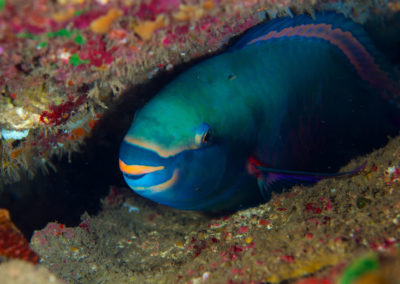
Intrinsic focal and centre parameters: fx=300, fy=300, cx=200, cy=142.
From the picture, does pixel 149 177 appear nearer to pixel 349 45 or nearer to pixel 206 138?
pixel 206 138

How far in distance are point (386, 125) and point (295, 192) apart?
7.03 ft

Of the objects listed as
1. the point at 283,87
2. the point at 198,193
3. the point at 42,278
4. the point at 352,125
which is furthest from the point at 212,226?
the point at 352,125

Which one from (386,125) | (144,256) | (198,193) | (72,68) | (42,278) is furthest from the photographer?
(386,125)

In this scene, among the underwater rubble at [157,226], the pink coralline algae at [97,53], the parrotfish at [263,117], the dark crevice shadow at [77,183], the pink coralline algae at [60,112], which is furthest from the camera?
the dark crevice shadow at [77,183]

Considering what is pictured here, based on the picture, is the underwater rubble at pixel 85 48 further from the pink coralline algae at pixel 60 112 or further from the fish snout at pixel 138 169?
the fish snout at pixel 138 169

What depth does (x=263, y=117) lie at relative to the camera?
120 inches

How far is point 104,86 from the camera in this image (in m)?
3.23

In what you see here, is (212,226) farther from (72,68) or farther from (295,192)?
(72,68)

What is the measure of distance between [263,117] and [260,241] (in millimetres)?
1295

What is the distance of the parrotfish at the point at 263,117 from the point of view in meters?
2.40

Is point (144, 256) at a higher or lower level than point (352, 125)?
lower

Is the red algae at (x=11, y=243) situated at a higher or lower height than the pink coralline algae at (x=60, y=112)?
lower

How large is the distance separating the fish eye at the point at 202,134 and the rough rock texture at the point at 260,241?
2.88 feet

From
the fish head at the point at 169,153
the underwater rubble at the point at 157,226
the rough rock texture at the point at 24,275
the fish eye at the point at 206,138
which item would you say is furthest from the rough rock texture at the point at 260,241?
the rough rock texture at the point at 24,275
